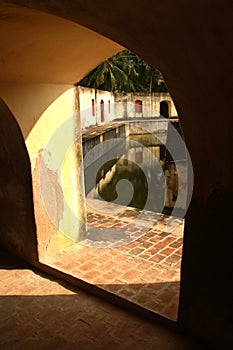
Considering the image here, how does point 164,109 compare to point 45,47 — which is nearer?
point 45,47

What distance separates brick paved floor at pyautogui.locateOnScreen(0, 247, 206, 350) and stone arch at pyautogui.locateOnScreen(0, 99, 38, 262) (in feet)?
2.16

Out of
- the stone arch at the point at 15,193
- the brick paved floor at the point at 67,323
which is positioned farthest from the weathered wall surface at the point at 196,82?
the stone arch at the point at 15,193

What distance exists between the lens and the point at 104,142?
15.0 m

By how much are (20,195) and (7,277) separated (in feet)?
3.71

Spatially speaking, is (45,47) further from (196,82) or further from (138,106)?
(138,106)

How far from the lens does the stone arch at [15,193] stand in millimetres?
3699

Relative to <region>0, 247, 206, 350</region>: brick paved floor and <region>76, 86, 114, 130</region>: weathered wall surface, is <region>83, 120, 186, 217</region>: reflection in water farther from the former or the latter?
<region>0, 247, 206, 350</region>: brick paved floor

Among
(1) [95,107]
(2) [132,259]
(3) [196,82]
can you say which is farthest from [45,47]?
(1) [95,107]

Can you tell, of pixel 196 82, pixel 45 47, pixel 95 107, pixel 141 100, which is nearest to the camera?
pixel 196 82

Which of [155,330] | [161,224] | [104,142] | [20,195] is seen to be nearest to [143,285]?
[155,330]

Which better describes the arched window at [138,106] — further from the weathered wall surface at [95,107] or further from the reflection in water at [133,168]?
the reflection in water at [133,168]

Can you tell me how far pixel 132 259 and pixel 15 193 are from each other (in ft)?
6.32

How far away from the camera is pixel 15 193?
13.5 ft

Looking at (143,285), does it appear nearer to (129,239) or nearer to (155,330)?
(155,330)
